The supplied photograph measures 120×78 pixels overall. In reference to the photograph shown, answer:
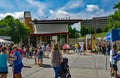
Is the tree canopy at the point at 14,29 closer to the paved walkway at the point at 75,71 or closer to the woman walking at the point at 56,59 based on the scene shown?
the paved walkway at the point at 75,71

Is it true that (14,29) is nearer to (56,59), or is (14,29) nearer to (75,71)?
(75,71)

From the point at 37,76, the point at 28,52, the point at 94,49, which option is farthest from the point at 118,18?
the point at 37,76

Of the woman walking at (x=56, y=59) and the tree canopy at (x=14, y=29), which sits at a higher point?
the tree canopy at (x=14, y=29)

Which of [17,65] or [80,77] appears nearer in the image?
[17,65]

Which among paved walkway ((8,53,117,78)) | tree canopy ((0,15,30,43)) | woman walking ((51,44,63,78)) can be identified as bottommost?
paved walkway ((8,53,117,78))

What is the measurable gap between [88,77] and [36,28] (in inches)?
2589

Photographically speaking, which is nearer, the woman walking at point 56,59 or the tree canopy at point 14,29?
the woman walking at point 56,59

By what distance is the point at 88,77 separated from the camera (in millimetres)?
17984

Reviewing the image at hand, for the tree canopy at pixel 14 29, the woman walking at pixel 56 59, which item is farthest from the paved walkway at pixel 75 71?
the tree canopy at pixel 14 29

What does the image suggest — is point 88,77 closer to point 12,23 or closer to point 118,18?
point 118,18

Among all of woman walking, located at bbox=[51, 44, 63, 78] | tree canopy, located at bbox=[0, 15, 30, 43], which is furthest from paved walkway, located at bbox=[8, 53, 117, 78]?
tree canopy, located at bbox=[0, 15, 30, 43]

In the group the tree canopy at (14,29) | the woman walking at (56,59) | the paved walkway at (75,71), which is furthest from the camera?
the tree canopy at (14,29)

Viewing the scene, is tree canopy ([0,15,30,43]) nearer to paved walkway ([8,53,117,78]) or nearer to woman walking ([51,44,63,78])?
paved walkway ([8,53,117,78])

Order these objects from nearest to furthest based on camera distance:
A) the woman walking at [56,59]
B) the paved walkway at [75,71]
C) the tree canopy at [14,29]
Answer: the woman walking at [56,59] < the paved walkway at [75,71] < the tree canopy at [14,29]
